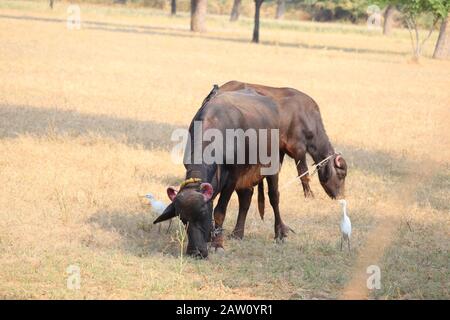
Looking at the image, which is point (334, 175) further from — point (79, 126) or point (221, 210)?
point (79, 126)

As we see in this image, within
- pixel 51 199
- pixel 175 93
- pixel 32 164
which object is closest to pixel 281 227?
pixel 51 199

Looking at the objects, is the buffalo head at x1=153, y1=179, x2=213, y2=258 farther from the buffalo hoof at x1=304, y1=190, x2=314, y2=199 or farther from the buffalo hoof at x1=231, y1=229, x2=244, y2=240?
the buffalo hoof at x1=304, y1=190, x2=314, y2=199

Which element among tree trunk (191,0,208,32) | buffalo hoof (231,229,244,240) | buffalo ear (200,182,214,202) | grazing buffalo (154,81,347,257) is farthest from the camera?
tree trunk (191,0,208,32)

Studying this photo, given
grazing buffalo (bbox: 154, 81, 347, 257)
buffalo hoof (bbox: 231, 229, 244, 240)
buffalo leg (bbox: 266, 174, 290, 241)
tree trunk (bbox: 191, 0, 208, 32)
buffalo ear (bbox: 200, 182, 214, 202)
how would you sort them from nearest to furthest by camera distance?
buffalo ear (bbox: 200, 182, 214, 202)
grazing buffalo (bbox: 154, 81, 347, 257)
buffalo hoof (bbox: 231, 229, 244, 240)
buffalo leg (bbox: 266, 174, 290, 241)
tree trunk (bbox: 191, 0, 208, 32)

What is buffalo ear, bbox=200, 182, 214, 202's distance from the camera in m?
8.52

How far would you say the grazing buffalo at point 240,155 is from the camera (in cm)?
868

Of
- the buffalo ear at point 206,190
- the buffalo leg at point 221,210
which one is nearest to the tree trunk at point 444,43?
the buffalo leg at point 221,210

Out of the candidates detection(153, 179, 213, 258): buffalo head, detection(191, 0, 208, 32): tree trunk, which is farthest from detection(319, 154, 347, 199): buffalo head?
detection(191, 0, 208, 32): tree trunk

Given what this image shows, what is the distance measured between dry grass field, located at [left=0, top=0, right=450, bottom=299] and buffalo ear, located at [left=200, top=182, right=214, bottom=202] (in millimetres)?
754

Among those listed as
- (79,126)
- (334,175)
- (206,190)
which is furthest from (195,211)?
(79,126)

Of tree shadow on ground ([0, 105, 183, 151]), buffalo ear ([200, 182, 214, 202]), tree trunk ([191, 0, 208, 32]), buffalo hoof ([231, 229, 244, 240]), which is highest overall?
buffalo ear ([200, 182, 214, 202])

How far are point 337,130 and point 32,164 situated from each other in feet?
26.2

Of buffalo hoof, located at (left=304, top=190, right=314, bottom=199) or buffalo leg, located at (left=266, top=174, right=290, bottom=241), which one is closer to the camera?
buffalo leg, located at (left=266, top=174, right=290, bottom=241)
